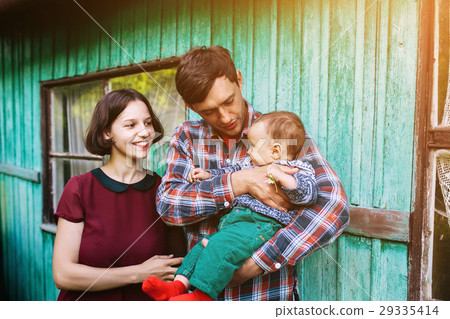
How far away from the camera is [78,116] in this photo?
10.5 feet

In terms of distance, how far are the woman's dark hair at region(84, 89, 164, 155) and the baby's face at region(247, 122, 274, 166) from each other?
1.99 ft

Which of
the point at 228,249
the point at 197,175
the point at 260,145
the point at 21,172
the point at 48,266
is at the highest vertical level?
the point at 260,145

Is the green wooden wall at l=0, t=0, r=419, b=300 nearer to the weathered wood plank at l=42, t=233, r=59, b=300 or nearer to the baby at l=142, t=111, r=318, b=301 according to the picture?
the baby at l=142, t=111, r=318, b=301

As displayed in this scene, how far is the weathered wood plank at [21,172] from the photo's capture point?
354 centimetres

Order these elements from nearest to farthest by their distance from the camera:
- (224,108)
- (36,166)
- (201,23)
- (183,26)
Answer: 1. (224,108)
2. (201,23)
3. (183,26)
4. (36,166)

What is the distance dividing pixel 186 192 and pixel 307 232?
504 millimetres

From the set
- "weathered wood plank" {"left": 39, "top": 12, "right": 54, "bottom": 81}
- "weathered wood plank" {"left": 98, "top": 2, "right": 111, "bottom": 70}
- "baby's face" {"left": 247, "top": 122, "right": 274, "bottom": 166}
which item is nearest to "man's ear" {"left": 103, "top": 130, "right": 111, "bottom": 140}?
"baby's face" {"left": 247, "top": 122, "right": 274, "bottom": 166}

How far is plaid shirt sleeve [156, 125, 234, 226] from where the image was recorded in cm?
139

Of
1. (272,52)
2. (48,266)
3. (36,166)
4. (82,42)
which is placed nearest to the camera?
(272,52)

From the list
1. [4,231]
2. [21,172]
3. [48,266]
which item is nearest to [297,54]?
[48,266]

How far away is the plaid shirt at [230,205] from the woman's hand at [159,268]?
14cm

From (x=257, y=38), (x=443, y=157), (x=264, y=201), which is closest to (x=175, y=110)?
(x=257, y=38)

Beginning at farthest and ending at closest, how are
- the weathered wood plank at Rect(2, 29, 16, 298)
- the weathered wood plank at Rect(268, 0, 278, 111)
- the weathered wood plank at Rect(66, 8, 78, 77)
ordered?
the weathered wood plank at Rect(2, 29, 16, 298) < the weathered wood plank at Rect(66, 8, 78, 77) < the weathered wood plank at Rect(268, 0, 278, 111)

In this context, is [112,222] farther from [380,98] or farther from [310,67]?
[380,98]
